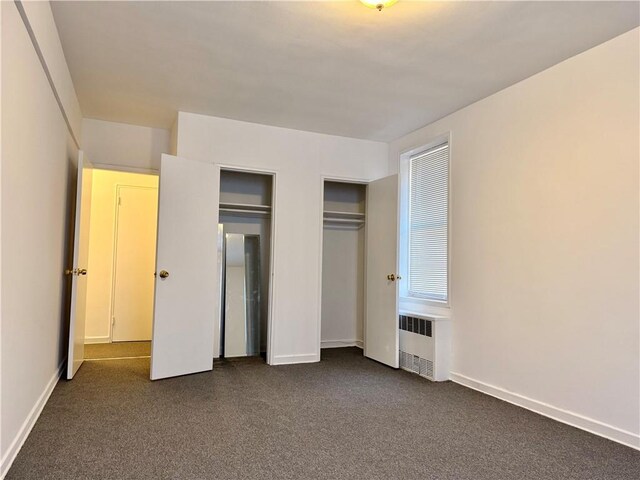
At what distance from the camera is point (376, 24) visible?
2.61 meters

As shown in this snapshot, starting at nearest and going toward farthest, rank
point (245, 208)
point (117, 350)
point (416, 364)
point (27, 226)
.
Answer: point (27, 226), point (416, 364), point (245, 208), point (117, 350)

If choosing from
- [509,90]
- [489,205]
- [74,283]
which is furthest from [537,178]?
[74,283]

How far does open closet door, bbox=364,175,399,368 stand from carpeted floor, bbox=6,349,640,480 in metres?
0.76

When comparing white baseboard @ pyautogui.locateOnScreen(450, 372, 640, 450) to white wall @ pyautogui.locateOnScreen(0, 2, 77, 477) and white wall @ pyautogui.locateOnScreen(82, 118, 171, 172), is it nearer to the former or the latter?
white wall @ pyautogui.locateOnScreen(0, 2, 77, 477)

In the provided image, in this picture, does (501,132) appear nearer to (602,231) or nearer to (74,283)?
(602,231)

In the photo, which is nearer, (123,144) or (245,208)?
(123,144)

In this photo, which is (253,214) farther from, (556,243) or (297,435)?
(556,243)

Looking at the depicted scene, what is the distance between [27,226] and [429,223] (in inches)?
136

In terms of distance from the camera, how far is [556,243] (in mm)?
3029

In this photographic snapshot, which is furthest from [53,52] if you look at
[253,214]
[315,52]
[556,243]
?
[556,243]

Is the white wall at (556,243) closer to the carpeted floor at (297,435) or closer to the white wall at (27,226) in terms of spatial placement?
the carpeted floor at (297,435)

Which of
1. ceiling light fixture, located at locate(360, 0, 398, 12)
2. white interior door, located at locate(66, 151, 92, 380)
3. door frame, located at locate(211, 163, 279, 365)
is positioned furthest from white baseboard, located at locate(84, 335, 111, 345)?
ceiling light fixture, located at locate(360, 0, 398, 12)

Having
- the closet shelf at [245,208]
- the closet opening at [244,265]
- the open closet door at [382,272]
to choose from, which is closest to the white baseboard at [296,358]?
the closet opening at [244,265]

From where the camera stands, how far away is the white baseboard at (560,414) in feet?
8.35
